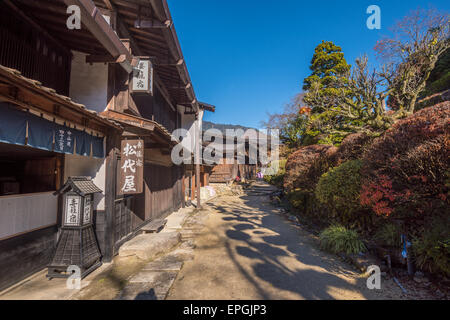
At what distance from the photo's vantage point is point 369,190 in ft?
16.4

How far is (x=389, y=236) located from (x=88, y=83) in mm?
8994

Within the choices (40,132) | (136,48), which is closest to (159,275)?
(40,132)

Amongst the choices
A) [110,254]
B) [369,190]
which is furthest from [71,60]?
[369,190]

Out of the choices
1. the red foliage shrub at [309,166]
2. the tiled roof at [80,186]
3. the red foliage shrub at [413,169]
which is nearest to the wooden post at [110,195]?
the tiled roof at [80,186]

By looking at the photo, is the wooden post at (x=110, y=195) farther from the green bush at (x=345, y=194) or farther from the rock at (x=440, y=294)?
the rock at (x=440, y=294)

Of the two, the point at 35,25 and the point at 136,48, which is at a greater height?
the point at 136,48

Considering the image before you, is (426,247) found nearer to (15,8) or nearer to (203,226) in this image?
(203,226)

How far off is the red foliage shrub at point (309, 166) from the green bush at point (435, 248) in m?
5.57

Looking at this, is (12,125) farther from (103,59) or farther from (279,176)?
(279,176)

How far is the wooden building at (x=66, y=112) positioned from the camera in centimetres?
358

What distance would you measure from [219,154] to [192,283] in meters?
18.6

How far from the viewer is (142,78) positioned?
6352mm

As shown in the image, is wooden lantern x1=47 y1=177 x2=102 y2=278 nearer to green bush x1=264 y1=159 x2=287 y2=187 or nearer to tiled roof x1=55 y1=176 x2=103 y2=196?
tiled roof x1=55 y1=176 x2=103 y2=196

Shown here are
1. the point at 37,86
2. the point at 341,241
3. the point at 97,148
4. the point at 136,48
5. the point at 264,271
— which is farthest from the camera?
the point at 136,48
